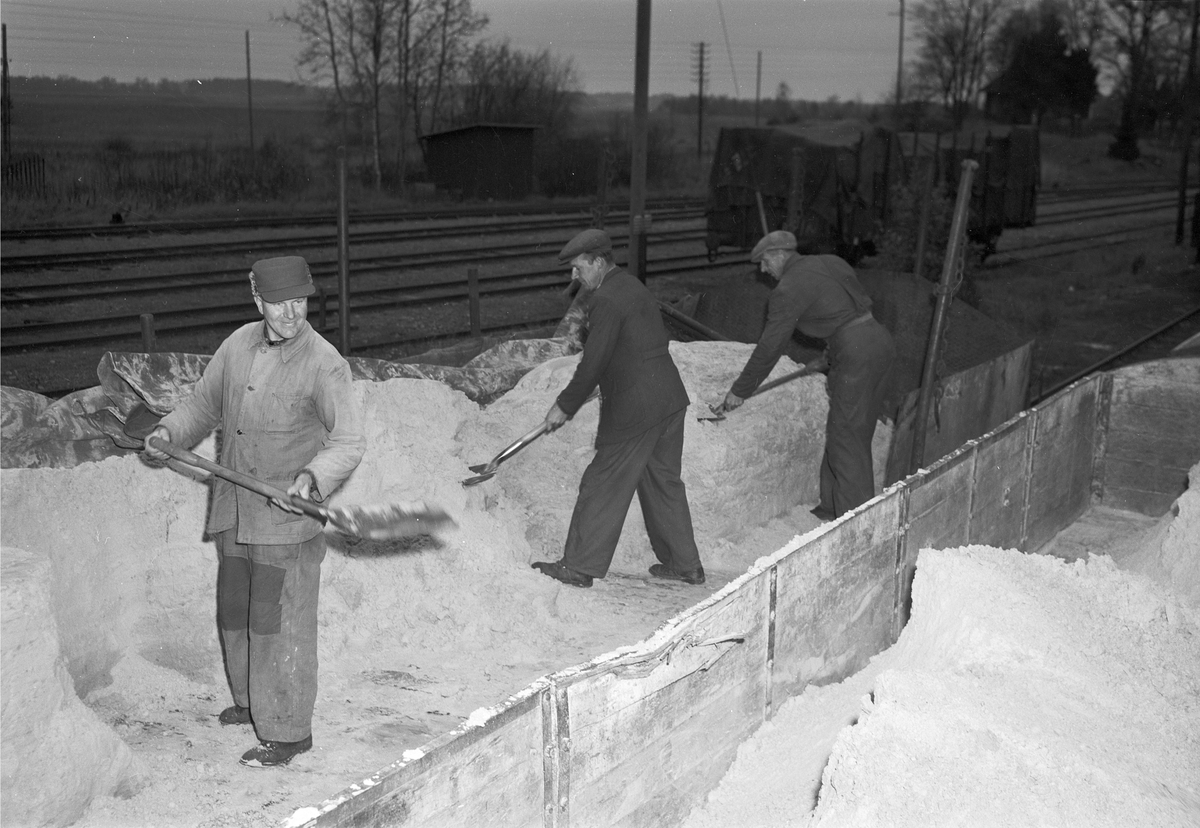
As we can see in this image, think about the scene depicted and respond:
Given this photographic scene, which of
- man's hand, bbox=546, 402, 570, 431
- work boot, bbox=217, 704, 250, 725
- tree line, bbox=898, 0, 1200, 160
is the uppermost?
tree line, bbox=898, 0, 1200, 160

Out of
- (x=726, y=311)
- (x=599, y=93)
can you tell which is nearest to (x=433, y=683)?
(x=726, y=311)

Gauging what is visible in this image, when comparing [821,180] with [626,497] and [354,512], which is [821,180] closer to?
[626,497]

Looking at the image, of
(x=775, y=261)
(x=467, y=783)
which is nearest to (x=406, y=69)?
(x=775, y=261)

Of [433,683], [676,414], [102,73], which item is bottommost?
[433,683]

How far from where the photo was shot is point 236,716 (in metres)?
3.97

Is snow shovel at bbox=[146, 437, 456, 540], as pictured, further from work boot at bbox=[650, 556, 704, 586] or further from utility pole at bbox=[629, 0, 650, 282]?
utility pole at bbox=[629, 0, 650, 282]

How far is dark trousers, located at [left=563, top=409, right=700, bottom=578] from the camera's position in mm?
5207

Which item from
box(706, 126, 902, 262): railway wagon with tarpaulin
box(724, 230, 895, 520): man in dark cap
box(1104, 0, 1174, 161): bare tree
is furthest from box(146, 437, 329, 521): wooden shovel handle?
box(1104, 0, 1174, 161): bare tree

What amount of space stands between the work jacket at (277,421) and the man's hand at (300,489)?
12cm

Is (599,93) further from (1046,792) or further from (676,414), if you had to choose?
(1046,792)

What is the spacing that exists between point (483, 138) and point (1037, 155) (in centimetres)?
1211

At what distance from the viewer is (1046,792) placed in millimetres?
2814

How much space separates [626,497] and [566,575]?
17.7 inches

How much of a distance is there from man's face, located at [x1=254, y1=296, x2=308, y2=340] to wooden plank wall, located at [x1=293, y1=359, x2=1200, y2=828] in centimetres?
163
